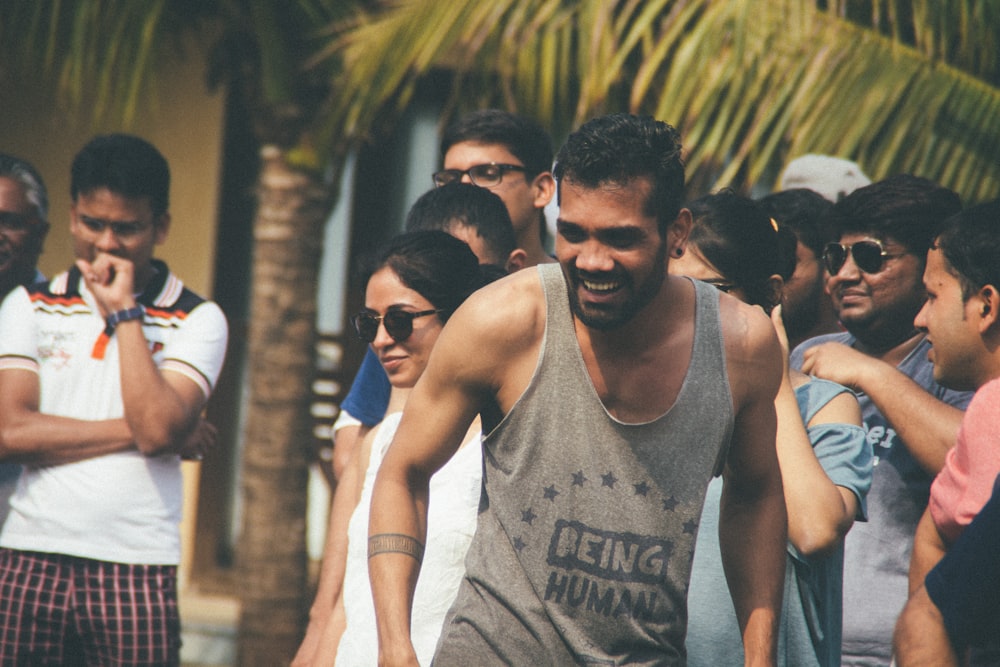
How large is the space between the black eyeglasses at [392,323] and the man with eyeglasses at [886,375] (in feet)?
3.53

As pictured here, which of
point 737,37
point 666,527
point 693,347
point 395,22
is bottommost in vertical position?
point 666,527

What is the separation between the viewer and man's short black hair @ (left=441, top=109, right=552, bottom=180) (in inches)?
185

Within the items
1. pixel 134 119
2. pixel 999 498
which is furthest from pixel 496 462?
pixel 134 119

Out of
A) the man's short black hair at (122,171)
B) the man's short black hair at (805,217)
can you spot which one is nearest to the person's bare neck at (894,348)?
the man's short black hair at (805,217)

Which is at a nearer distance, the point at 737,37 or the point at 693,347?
the point at 693,347

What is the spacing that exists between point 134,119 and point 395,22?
2.88m

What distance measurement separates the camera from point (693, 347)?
2.72m

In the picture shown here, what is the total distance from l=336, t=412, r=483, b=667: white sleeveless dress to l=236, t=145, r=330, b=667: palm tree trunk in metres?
4.07

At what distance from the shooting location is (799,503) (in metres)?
3.00

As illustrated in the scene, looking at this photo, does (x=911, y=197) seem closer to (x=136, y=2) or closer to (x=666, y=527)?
(x=666, y=527)

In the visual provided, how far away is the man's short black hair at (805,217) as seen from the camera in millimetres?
4254

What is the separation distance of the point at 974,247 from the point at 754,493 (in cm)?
85

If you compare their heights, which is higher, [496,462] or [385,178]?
[385,178]

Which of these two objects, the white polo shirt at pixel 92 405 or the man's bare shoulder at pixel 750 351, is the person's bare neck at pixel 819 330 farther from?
the white polo shirt at pixel 92 405
